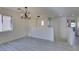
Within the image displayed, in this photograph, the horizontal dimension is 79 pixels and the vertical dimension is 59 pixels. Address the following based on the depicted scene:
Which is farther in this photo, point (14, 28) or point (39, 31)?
point (14, 28)

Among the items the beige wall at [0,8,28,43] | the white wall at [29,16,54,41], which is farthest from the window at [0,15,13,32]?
the white wall at [29,16,54,41]

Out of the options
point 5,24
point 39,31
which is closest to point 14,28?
point 5,24

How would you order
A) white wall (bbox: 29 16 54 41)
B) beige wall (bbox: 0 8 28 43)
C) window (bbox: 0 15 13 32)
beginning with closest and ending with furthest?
window (bbox: 0 15 13 32), white wall (bbox: 29 16 54 41), beige wall (bbox: 0 8 28 43)

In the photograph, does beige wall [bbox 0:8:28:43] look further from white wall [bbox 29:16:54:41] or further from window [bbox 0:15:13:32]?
white wall [bbox 29:16:54:41]

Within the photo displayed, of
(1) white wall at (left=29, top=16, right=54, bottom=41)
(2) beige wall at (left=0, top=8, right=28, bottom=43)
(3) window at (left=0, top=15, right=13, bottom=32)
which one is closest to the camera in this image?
(3) window at (left=0, top=15, right=13, bottom=32)

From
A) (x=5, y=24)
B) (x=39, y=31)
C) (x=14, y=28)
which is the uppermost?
(x=5, y=24)

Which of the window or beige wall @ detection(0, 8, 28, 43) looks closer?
the window

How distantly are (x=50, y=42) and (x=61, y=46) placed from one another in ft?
1.31

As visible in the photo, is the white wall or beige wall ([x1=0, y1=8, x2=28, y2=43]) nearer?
the white wall

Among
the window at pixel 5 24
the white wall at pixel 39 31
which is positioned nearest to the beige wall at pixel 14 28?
the window at pixel 5 24

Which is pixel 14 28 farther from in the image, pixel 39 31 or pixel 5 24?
pixel 39 31

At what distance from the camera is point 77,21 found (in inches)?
154

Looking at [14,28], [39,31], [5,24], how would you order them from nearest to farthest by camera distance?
[5,24] < [39,31] < [14,28]
